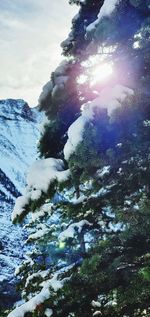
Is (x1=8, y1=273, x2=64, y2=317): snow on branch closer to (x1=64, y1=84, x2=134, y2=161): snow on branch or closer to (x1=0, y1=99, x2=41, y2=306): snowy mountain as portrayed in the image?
(x1=64, y1=84, x2=134, y2=161): snow on branch

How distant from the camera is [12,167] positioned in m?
78.4

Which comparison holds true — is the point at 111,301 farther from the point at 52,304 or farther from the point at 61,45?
the point at 61,45

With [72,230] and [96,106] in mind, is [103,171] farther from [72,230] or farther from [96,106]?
[96,106]

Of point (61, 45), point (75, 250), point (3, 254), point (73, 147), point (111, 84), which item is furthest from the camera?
point (3, 254)

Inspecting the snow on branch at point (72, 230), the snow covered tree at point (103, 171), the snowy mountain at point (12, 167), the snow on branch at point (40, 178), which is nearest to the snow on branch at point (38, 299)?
the snow covered tree at point (103, 171)

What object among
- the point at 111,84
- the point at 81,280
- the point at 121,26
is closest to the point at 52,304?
the point at 81,280

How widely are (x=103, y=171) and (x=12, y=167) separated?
7350 cm

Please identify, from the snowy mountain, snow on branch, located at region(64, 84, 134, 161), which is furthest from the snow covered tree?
the snowy mountain

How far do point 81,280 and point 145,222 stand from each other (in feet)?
3.80

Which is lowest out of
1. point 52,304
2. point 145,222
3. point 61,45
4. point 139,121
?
point 52,304

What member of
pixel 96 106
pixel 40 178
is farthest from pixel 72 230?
pixel 96 106

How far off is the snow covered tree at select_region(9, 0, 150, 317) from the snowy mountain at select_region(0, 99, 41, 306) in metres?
8.23

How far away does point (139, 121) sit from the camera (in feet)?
16.2

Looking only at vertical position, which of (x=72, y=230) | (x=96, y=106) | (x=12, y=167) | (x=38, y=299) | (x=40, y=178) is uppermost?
(x=12, y=167)
